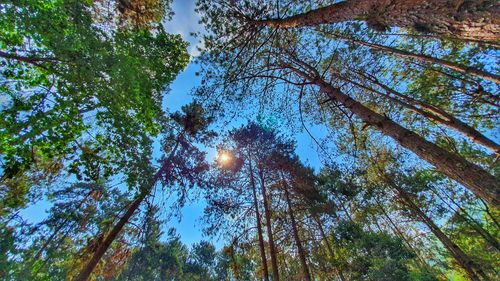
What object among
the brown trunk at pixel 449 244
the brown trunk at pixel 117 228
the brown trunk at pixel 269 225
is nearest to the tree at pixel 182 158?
the brown trunk at pixel 117 228

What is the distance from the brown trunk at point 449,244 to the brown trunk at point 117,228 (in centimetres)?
1217

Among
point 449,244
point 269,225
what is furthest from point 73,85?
point 449,244

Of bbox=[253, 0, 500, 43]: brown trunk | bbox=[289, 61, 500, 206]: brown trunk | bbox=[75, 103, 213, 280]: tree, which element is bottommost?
bbox=[289, 61, 500, 206]: brown trunk

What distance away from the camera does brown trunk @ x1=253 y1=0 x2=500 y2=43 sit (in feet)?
8.25

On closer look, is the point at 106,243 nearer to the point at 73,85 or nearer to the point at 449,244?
the point at 73,85

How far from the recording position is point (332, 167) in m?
7.25

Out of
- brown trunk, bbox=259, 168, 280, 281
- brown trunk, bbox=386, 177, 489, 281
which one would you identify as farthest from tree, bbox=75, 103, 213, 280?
brown trunk, bbox=386, 177, 489, 281

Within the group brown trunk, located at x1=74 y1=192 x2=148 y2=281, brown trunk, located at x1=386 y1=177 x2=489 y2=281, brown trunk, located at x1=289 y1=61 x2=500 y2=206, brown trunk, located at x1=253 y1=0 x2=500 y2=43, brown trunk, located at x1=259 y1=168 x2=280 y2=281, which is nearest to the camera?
brown trunk, located at x1=289 y1=61 x2=500 y2=206

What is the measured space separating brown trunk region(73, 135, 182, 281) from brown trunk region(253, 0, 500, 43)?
699 cm

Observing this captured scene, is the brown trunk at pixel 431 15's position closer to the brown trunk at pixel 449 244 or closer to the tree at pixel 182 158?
the tree at pixel 182 158

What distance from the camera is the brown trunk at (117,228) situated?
21.1 ft

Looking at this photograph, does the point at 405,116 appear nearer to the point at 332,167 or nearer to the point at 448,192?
the point at 332,167

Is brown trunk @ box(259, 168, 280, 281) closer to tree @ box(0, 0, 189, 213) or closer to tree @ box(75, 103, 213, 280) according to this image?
tree @ box(75, 103, 213, 280)

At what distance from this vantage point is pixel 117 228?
7.23 metres
